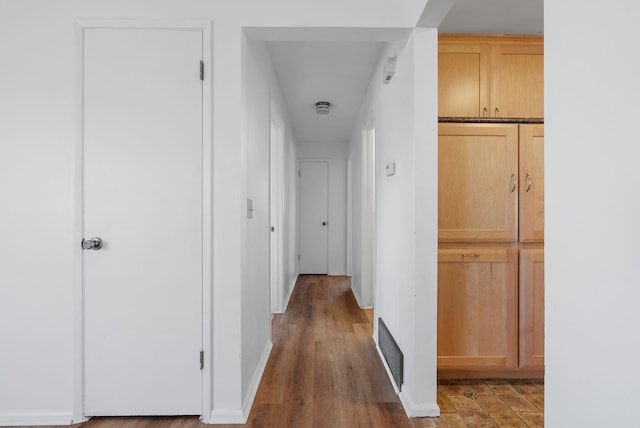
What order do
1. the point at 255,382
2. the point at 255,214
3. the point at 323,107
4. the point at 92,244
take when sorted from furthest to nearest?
the point at 323,107, the point at 255,214, the point at 255,382, the point at 92,244

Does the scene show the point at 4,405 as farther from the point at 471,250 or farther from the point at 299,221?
the point at 299,221

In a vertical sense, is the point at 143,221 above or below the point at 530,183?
below

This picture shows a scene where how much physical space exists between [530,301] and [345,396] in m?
1.28

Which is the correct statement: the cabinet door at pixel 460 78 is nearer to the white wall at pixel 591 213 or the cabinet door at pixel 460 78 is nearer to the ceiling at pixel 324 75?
the ceiling at pixel 324 75

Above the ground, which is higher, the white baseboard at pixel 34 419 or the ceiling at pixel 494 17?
the ceiling at pixel 494 17

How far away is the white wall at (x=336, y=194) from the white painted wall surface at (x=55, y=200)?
160 inches

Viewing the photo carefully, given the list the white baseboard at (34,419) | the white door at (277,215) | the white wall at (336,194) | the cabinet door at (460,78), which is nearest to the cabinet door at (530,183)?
the cabinet door at (460,78)

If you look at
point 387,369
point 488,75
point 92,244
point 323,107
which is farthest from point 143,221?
point 323,107

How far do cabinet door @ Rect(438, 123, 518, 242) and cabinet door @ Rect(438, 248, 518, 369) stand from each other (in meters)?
0.17

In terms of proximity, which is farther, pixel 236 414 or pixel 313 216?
pixel 313 216

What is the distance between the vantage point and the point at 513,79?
7.11 feet

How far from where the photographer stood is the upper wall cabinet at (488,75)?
2152 mm

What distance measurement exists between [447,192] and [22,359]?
249 cm

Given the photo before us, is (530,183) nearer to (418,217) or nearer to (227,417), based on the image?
(418,217)
